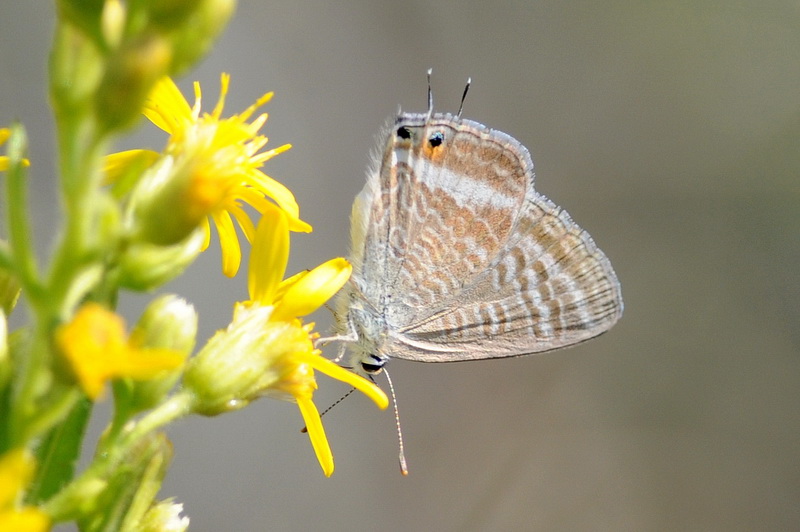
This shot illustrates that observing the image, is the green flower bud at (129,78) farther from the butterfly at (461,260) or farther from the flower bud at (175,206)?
the butterfly at (461,260)

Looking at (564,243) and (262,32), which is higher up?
(262,32)

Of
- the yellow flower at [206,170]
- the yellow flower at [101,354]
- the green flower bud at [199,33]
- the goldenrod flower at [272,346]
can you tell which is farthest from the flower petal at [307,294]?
the yellow flower at [101,354]

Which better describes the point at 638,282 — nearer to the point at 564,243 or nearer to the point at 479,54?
the point at 479,54

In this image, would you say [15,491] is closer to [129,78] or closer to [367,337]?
[129,78]

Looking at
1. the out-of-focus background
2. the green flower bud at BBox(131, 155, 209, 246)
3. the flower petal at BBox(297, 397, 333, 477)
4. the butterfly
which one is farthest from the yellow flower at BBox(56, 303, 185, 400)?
the out-of-focus background

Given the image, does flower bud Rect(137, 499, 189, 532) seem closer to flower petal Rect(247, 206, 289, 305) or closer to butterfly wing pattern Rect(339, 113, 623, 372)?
flower petal Rect(247, 206, 289, 305)

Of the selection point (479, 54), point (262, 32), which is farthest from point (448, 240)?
point (479, 54)
